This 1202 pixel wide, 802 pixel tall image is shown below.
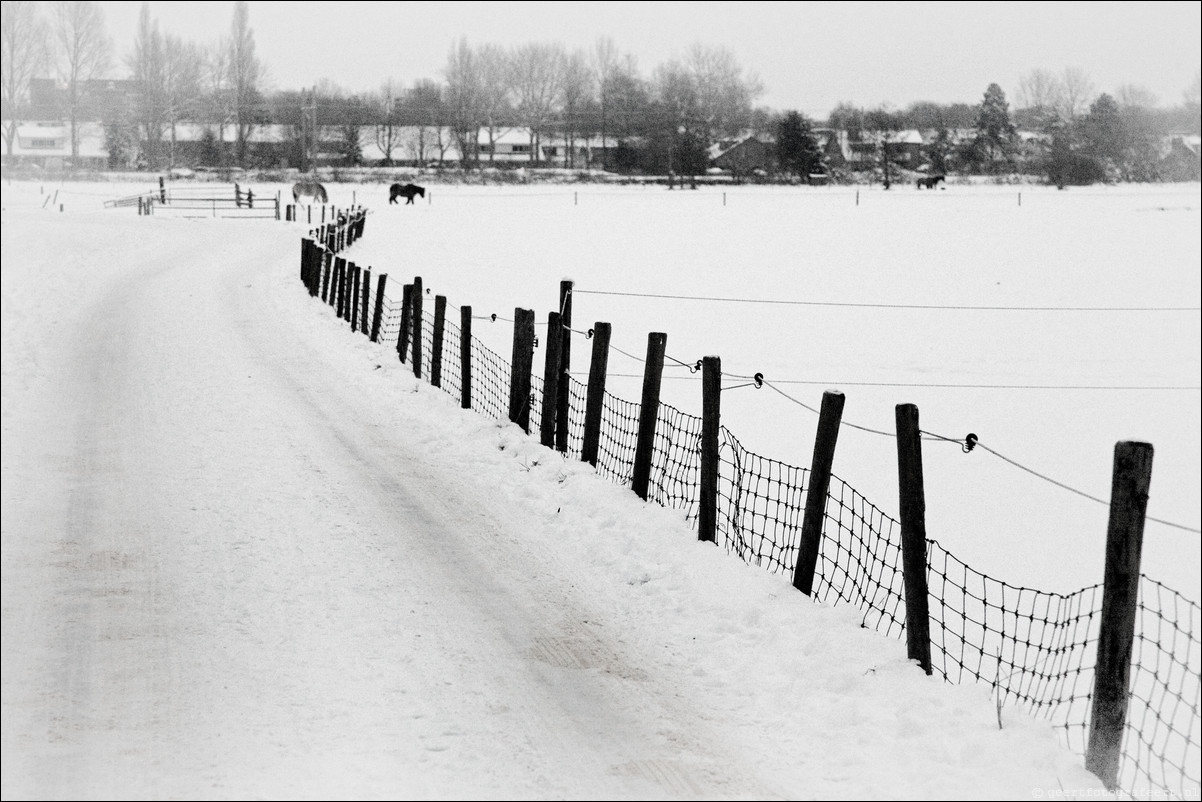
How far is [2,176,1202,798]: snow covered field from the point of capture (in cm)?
379

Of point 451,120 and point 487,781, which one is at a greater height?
point 451,120

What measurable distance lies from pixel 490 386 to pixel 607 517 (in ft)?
17.2

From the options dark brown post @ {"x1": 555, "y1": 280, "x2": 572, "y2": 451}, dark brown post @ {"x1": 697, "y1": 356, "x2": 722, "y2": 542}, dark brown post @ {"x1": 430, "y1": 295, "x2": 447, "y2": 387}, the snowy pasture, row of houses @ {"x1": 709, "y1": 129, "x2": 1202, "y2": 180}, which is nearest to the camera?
Result: dark brown post @ {"x1": 697, "y1": 356, "x2": 722, "y2": 542}

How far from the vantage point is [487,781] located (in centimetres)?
363

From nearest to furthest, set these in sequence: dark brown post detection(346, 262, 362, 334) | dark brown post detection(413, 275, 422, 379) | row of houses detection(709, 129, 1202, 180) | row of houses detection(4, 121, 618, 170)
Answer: dark brown post detection(413, 275, 422, 379) < dark brown post detection(346, 262, 362, 334) < row of houses detection(4, 121, 618, 170) < row of houses detection(709, 129, 1202, 180)

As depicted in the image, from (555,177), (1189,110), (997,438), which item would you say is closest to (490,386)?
(997,438)

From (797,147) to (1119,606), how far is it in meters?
66.5

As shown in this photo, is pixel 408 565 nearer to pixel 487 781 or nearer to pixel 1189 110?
pixel 487 781

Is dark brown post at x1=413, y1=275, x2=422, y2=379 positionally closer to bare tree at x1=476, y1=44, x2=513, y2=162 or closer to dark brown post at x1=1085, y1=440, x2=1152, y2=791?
dark brown post at x1=1085, y1=440, x2=1152, y2=791

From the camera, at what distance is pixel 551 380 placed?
8609 millimetres

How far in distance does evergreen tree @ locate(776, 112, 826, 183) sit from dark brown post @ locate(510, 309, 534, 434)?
61131 mm

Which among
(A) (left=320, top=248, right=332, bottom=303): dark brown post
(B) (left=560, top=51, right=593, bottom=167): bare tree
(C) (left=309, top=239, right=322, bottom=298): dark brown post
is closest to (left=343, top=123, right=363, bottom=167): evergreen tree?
(B) (left=560, top=51, right=593, bottom=167): bare tree

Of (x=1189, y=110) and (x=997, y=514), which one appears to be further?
(x=1189, y=110)

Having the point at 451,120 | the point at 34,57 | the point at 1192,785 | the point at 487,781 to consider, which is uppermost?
the point at 451,120
